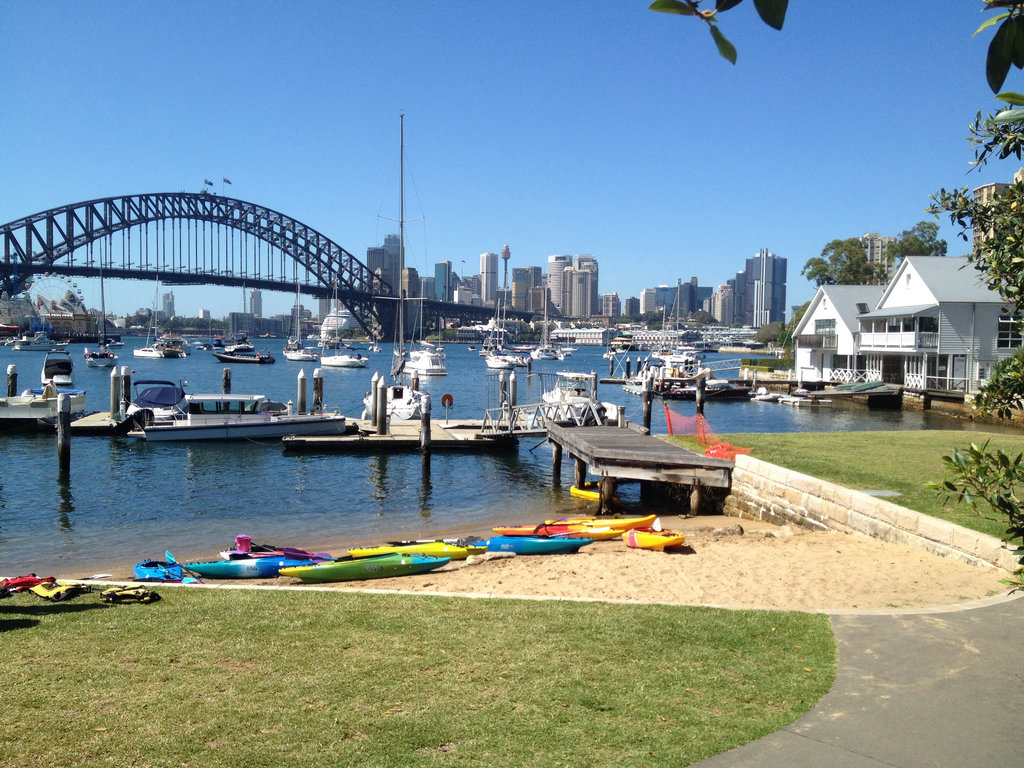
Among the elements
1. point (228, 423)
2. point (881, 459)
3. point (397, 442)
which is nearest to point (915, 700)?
point (881, 459)

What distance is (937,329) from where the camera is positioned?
2029 inches

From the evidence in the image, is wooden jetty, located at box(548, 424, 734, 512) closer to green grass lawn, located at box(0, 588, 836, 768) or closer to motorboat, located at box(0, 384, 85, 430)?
green grass lawn, located at box(0, 588, 836, 768)

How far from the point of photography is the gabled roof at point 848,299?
2474 inches

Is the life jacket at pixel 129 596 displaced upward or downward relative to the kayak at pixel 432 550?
upward

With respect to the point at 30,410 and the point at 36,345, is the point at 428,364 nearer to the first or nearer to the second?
the point at 30,410

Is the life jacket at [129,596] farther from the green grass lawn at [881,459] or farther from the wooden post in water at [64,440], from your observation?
the wooden post in water at [64,440]

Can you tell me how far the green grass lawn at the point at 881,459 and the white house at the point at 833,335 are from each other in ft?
119

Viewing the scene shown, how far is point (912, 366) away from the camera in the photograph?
184 feet

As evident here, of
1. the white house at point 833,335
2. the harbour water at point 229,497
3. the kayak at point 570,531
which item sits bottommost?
the harbour water at point 229,497

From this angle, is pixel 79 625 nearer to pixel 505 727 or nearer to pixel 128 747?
pixel 128 747

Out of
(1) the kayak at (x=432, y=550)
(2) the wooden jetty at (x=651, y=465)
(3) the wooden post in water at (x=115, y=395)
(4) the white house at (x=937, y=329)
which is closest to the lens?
(1) the kayak at (x=432, y=550)

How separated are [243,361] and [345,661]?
118478 mm

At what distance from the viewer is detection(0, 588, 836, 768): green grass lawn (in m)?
5.59

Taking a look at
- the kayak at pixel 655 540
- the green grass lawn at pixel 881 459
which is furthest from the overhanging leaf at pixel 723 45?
the kayak at pixel 655 540
